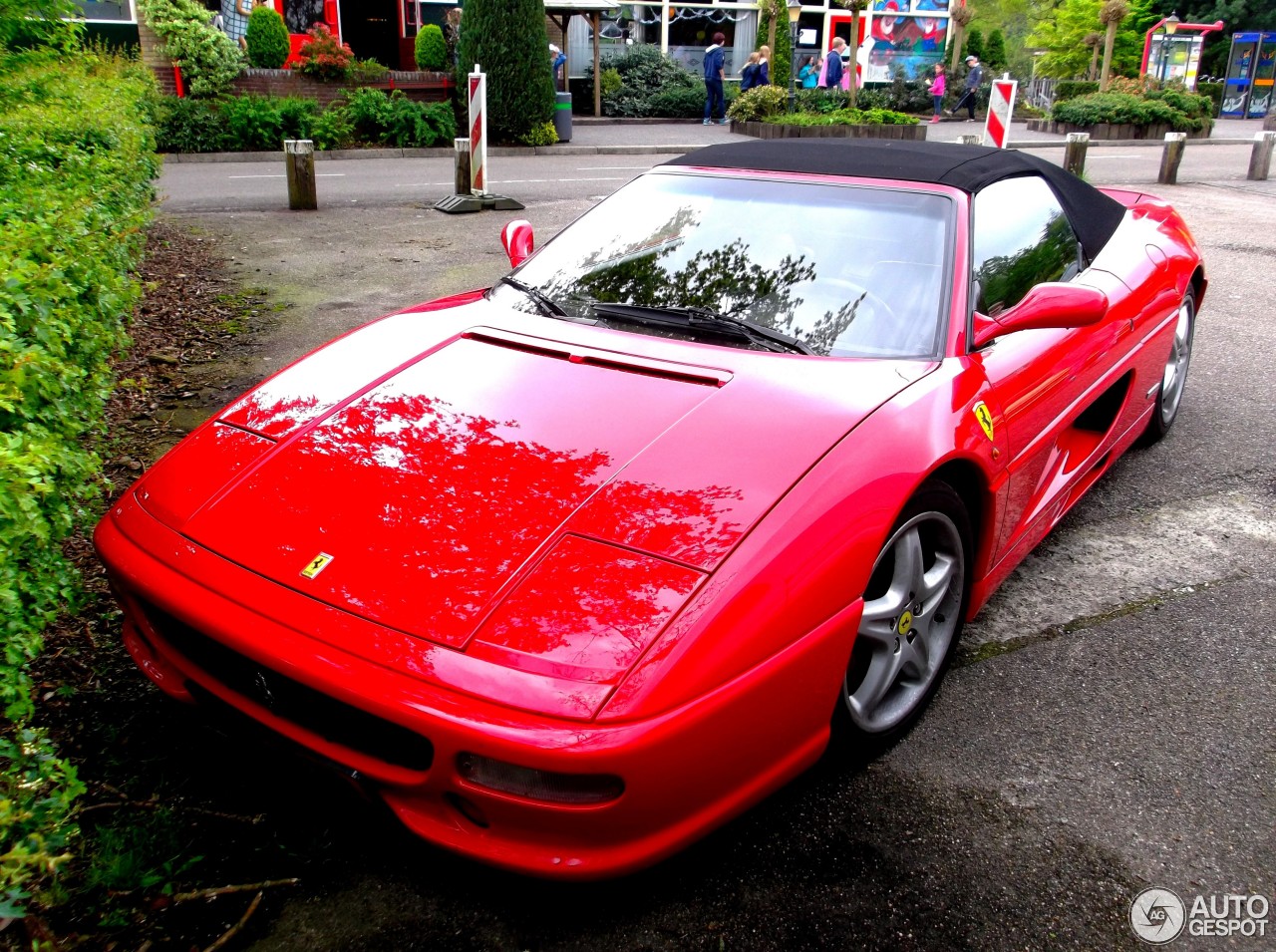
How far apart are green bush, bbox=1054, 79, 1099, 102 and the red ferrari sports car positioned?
28.4 m

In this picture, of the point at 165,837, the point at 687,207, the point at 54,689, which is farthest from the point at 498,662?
the point at 687,207

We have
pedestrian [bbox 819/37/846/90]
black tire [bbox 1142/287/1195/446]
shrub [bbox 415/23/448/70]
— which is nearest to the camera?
black tire [bbox 1142/287/1195/446]

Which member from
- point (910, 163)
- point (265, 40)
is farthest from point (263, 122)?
point (910, 163)

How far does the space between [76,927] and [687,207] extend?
2.54 metres

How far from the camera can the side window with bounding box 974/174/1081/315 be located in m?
2.99

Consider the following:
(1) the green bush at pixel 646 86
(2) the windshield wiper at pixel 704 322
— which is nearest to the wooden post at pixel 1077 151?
(1) the green bush at pixel 646 86

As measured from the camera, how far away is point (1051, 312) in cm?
273

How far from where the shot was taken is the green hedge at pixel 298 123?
15.0 m

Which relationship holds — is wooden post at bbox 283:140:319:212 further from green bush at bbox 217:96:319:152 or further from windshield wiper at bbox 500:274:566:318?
windshield wiper at bbox 500:274:566:318

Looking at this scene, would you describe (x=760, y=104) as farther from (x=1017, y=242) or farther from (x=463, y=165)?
(x=1017, y=242)

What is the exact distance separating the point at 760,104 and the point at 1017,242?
18450 millimetres

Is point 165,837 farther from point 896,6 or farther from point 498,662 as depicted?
point 896,6

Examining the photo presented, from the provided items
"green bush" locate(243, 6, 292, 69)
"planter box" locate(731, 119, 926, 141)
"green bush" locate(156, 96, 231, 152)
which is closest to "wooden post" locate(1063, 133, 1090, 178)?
"planter box" locate(731, 119, 926, 141)

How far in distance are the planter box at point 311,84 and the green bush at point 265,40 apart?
1.66 ft
